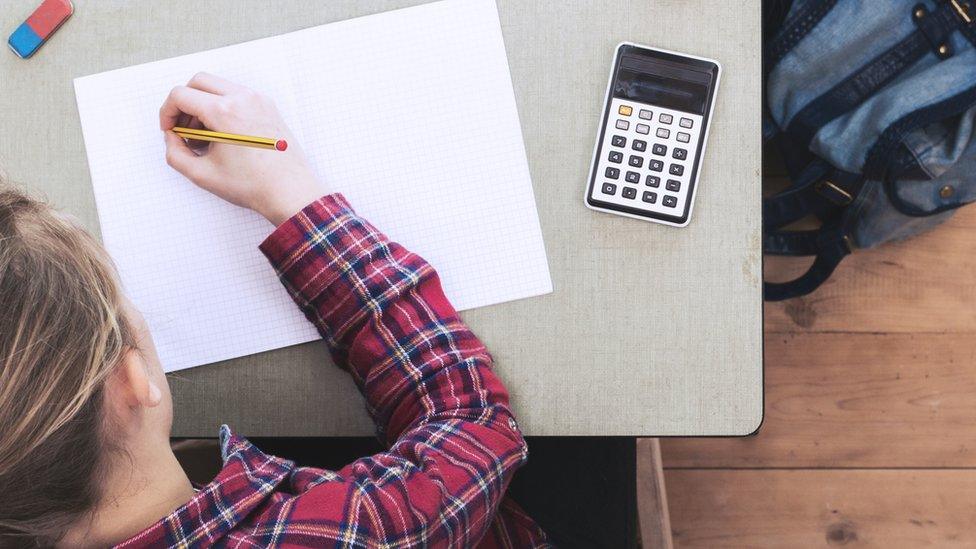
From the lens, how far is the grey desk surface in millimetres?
679

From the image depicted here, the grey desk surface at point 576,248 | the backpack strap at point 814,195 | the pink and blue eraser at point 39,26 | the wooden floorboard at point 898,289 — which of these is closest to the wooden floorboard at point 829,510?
the wooden floorboard at point 898,289

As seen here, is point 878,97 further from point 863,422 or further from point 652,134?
point 863,422

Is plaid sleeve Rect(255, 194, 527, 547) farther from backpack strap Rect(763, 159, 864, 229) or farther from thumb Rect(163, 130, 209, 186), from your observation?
backpack strap Rect(763, 159, 864, 229)

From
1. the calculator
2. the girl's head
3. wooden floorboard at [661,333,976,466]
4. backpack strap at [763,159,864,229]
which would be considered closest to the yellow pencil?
the girl's head

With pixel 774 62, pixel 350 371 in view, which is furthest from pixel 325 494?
pixel 774 62

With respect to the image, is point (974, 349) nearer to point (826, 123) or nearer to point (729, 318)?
point (826, 123)

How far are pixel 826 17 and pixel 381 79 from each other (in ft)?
1.63

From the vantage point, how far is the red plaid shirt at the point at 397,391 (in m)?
0.61

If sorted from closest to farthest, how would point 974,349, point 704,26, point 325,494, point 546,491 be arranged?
1. point 325,494
2. point 704,26
3. point 546,491
4. point 974,349

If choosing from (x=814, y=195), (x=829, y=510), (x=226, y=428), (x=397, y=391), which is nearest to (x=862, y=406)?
(x=829, y=510)

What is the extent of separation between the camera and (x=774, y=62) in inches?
35.9

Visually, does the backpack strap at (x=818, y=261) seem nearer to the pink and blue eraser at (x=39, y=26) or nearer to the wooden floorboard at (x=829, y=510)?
the wooden floorboard at (x=829, y=510)

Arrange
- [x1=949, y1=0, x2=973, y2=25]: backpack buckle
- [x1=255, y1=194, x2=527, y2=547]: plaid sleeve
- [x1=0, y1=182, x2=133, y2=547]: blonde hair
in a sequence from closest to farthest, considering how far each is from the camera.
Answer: [x1=0, y1=182, x2=133, y2=547]: blonde hair, [x1=255, y1=194, x2=527, y2=547]: plaid sleeve, [x1=949, y1=0, x2=973, y2=25]: backpack buckle

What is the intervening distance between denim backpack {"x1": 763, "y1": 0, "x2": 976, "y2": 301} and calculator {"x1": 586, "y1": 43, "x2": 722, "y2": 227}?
0.16m
